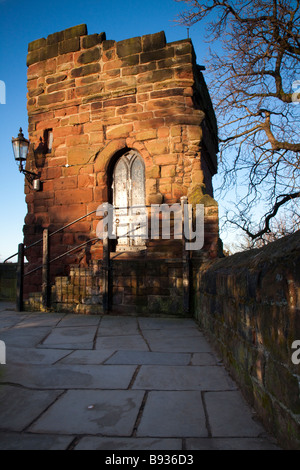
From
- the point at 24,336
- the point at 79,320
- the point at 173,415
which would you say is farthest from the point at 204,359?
the point at 79,320

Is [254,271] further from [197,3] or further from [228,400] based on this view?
[197,3]

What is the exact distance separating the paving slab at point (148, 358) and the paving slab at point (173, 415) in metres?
0.68

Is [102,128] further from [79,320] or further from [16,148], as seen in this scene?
[79,320]

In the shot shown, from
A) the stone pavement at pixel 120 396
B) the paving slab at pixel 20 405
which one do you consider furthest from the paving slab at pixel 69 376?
the paving slab at pixel 20 405

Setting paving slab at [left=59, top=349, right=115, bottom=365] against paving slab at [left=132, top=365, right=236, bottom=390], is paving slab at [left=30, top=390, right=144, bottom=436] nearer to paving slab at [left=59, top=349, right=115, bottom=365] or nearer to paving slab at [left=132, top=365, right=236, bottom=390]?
paving slab at [left=132, top=365, right=236, bottom=390]

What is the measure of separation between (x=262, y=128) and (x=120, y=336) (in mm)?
6882

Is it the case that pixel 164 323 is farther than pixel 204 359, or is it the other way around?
pixel 164 323

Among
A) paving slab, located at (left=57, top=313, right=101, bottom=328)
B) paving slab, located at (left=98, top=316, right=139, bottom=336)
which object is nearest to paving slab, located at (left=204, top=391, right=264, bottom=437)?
paving slab, located at (left=98, top=316, right=139, bottom=336)

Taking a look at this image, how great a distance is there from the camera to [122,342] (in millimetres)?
3613

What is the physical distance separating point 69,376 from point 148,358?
79 cm

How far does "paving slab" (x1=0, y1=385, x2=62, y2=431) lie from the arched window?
4.56m

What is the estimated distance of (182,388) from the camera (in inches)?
89.6

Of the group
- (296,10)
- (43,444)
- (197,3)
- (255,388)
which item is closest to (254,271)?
(255,388)

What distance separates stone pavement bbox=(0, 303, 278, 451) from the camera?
1570mm
